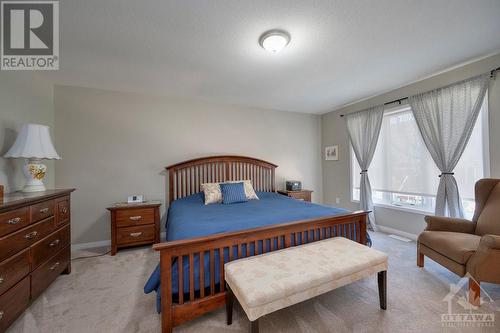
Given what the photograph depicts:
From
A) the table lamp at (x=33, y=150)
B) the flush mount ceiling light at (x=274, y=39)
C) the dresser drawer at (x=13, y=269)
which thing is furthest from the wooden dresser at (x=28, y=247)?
the flush mount ceiling light at (x=274, y=39)

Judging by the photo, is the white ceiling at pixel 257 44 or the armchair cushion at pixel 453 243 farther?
the armchair cushion at pixel 453 243

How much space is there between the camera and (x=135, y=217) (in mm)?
2688

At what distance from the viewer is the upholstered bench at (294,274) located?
1.13 metres

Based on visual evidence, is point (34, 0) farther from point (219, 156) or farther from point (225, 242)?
point (219, 156)

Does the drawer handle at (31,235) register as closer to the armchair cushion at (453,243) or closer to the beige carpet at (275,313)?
the beige carpet at (275,313)

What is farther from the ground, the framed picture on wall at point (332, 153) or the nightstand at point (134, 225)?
the framed picture on wall at point (332, 153)

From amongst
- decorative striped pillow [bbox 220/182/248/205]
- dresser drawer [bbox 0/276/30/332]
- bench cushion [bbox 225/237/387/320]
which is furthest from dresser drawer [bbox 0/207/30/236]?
decorative striped pillow [bbox 220/182/248/205]

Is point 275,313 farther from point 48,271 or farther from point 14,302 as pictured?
point 48,271

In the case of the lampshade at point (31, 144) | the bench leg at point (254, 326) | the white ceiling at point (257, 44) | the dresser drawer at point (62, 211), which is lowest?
the bench leg at point (254, 326)

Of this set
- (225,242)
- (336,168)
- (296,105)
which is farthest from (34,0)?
(336,168)

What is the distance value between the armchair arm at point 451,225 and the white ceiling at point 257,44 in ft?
6.24

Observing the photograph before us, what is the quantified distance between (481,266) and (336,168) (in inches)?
112

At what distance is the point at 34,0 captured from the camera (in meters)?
1.47

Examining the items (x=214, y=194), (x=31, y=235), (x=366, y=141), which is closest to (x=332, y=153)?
(x=366, y=141)
